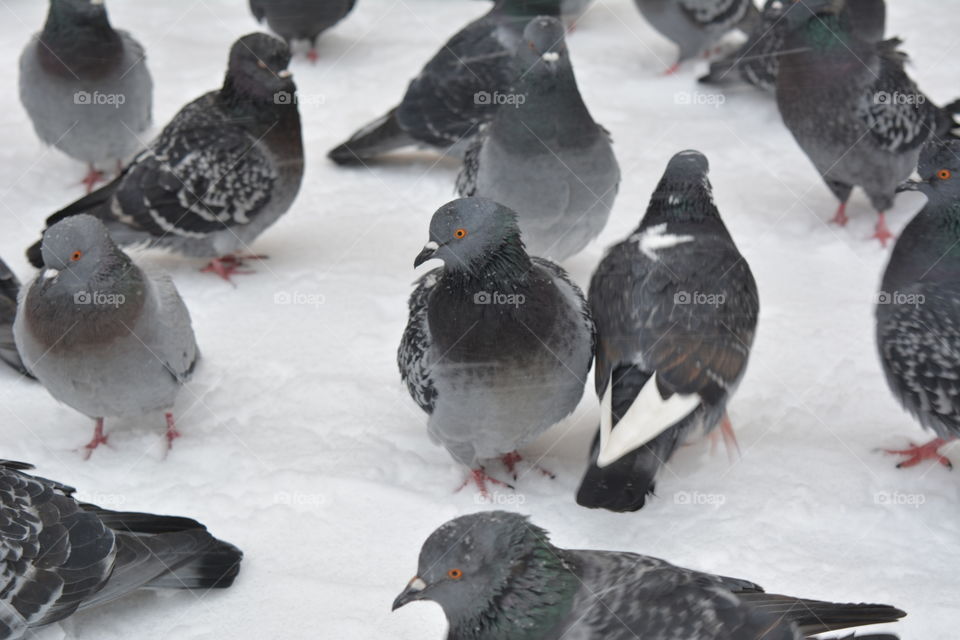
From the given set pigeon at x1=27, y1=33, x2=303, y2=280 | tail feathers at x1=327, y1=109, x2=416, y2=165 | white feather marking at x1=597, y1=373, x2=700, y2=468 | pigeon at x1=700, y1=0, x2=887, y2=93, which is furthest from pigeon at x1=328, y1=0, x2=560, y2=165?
white feather marking at x1=597, y1=373, x2=700, y2=468

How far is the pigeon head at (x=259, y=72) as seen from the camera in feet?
18.5

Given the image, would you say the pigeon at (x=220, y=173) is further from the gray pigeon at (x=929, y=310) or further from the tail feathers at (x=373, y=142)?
the gray pigeon at (x=929, y=310)

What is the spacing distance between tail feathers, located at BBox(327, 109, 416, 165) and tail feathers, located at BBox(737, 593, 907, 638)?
13.8 feet

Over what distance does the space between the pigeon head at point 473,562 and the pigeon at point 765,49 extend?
15.2ft

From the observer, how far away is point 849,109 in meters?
5.85

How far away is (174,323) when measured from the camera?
4410 mm

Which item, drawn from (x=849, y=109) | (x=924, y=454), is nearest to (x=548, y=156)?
(x=849, y=109)

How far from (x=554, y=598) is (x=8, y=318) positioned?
288cm

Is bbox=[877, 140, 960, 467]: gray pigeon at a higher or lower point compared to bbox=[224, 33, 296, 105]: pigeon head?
higher

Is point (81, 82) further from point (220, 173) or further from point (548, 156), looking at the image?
point (548, 156)

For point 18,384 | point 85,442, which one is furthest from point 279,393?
point 18,384

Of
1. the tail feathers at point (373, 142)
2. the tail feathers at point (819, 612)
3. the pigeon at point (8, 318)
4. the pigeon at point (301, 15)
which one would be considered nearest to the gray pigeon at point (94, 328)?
the pigeon at point (8, 318)

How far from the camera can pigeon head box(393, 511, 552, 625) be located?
2.96 m

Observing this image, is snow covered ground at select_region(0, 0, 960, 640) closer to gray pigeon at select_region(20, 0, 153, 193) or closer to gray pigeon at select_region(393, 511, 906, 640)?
gray pigeon at select_region(20, 0, 153, 193)
